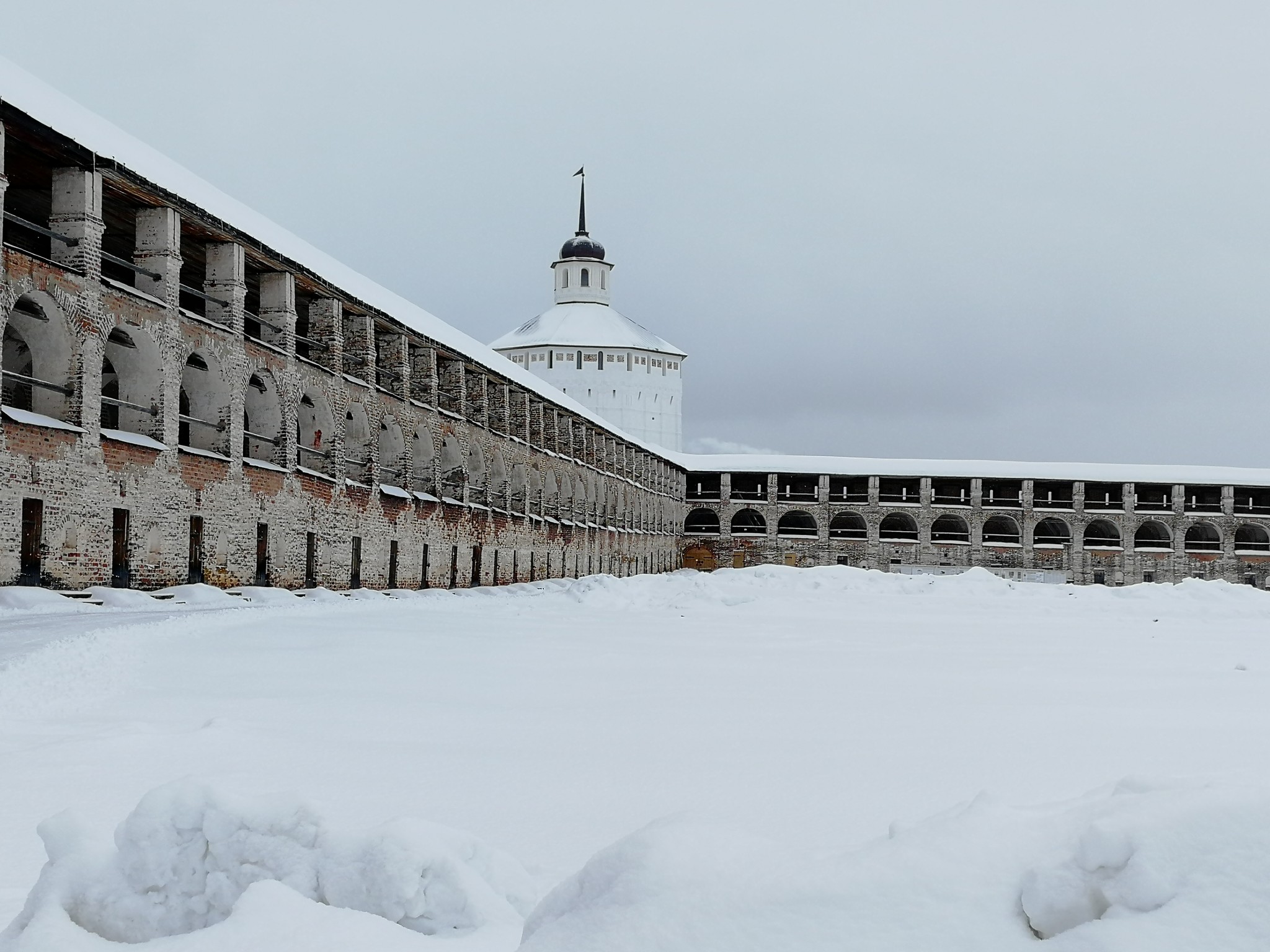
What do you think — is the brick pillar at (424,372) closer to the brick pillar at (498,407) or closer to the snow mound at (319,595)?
the brick pillar at (498,407)

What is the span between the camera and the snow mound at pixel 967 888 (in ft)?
5.74

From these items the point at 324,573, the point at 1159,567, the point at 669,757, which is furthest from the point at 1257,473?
the point at 669,757

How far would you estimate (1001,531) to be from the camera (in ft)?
191

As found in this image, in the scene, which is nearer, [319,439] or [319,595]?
[319,595]

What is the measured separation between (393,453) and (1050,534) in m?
42.4

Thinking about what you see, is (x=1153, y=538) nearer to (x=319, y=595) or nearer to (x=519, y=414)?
(x=519, y=414)

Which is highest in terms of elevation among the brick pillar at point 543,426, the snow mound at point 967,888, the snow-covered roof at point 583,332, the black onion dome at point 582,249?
the black onion dome at point 582,249

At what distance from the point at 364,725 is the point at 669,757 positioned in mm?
1609

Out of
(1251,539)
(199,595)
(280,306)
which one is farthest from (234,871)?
(1251,539)

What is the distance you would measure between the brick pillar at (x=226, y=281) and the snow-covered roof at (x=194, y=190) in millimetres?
471

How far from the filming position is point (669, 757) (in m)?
4.94

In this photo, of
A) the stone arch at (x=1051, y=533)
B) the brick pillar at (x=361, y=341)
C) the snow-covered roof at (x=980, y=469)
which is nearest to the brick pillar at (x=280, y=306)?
the brick pillar at (x=361, y=341)

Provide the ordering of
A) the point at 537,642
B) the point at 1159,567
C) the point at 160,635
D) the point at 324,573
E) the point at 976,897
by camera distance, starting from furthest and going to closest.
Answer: the point at 1159,567 → the point at 324,573 → the point at 537,642 → the point at 160,635 → the point at 976,897

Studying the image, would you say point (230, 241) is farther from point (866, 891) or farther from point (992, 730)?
point (866, 891)
